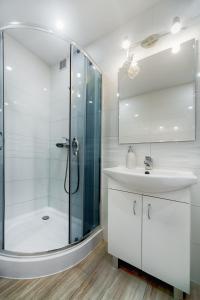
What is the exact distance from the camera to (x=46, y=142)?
7.09 feet

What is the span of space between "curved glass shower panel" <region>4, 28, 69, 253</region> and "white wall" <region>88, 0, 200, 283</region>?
0.55 metres

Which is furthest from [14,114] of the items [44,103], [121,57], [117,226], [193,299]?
[193,299]

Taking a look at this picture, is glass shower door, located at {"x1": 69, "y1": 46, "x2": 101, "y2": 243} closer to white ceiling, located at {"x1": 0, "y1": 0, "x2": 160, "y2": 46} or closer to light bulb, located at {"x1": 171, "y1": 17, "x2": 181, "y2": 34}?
white ceiling, located at {"x1": 0, "y1": 0, "x2": 160, "y2": 46}

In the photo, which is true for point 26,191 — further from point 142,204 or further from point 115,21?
point 115,21

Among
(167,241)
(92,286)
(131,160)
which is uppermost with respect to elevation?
(131,160)

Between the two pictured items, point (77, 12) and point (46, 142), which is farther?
point (46, 142)

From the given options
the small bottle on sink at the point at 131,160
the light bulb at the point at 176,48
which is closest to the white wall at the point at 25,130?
the small bottle on sink at the point at 131,160

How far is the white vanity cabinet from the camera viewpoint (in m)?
0.94

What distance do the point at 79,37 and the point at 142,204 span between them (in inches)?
79.2

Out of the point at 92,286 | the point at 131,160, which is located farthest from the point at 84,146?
the point at 92,286

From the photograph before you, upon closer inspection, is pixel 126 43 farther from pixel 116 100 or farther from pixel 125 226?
pixel 125 226

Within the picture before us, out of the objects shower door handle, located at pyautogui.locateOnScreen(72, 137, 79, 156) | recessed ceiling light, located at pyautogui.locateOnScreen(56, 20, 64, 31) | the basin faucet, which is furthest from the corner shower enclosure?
the basin faucet

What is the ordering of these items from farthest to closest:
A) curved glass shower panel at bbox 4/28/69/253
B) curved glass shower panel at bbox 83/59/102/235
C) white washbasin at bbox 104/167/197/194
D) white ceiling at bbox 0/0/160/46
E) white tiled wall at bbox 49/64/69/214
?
Answer: white tiled wall at bbox 49/64/69/214
curved glass shower panel at bbox 4/28/69/253
curved glass shower panel at bbox 83/59/102/235
white ceiling at bbox 0/0/160/46
white washbasin at bbox 104/167/197/194

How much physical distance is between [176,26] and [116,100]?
0.78 meters
